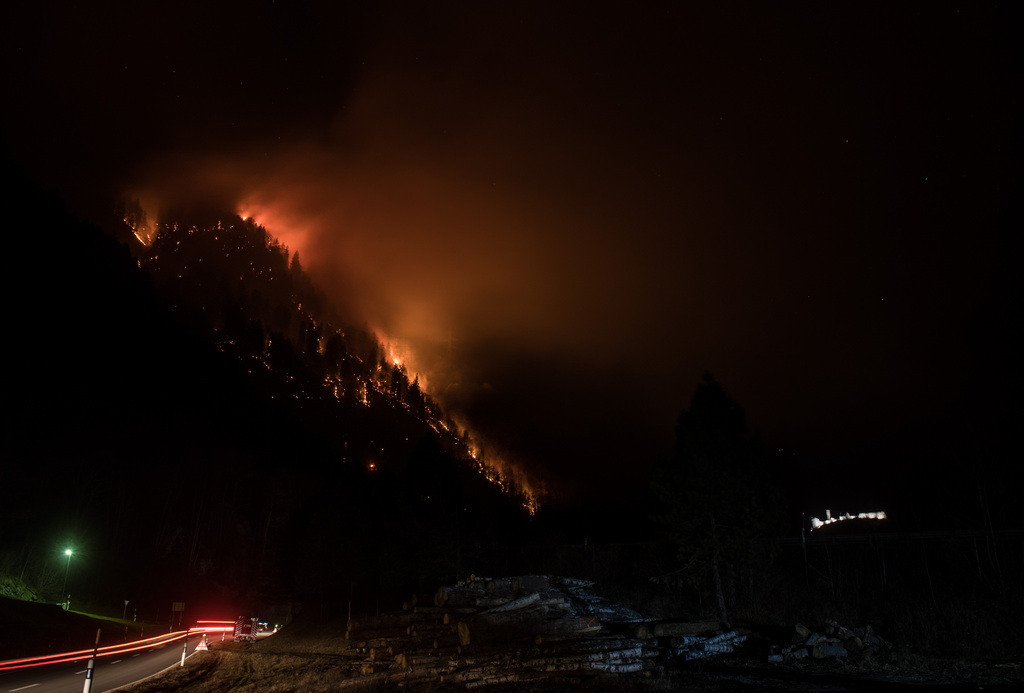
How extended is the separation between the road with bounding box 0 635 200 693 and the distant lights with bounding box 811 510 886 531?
Result: 40.8m

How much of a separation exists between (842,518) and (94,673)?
4863cm

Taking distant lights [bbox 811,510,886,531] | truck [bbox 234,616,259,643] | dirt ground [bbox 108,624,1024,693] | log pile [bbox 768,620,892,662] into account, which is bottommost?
truck [bbox 234,616,259,643]

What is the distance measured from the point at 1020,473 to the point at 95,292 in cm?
11636

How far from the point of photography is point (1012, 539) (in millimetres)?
18656

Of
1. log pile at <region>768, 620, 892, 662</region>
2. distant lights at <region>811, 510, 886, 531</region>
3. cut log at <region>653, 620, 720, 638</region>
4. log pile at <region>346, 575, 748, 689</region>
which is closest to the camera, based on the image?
log pile at <region>346, 575, 748, 689</region>

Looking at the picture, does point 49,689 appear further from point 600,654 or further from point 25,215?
point 25,215

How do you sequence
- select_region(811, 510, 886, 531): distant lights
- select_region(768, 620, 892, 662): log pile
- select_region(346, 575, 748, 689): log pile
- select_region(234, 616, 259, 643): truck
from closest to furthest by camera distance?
select_region(346, 575, 748, 689): log pile < select_region(768, 620, 892, 662): log pile < select_region(234, 616, 259, 643): truck < select_region(811, 510, 886, 531): distant lights

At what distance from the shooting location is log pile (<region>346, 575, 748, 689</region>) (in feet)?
49.8

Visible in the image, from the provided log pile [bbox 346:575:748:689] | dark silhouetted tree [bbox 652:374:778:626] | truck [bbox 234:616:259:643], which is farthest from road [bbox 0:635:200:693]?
dark silhouetted tree [bbox 652:374:778:626]

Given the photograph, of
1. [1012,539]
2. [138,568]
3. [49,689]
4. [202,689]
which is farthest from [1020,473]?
[138,568]

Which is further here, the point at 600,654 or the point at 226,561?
the point at 226,561

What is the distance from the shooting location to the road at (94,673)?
1605 centimetres

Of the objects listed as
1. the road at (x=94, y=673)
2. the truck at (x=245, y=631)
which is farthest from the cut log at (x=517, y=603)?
the truck at (x=245, y=631)

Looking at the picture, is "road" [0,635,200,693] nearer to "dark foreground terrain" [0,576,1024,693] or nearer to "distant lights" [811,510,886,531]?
"dark foreground terrain" [0,576,1024,693]
